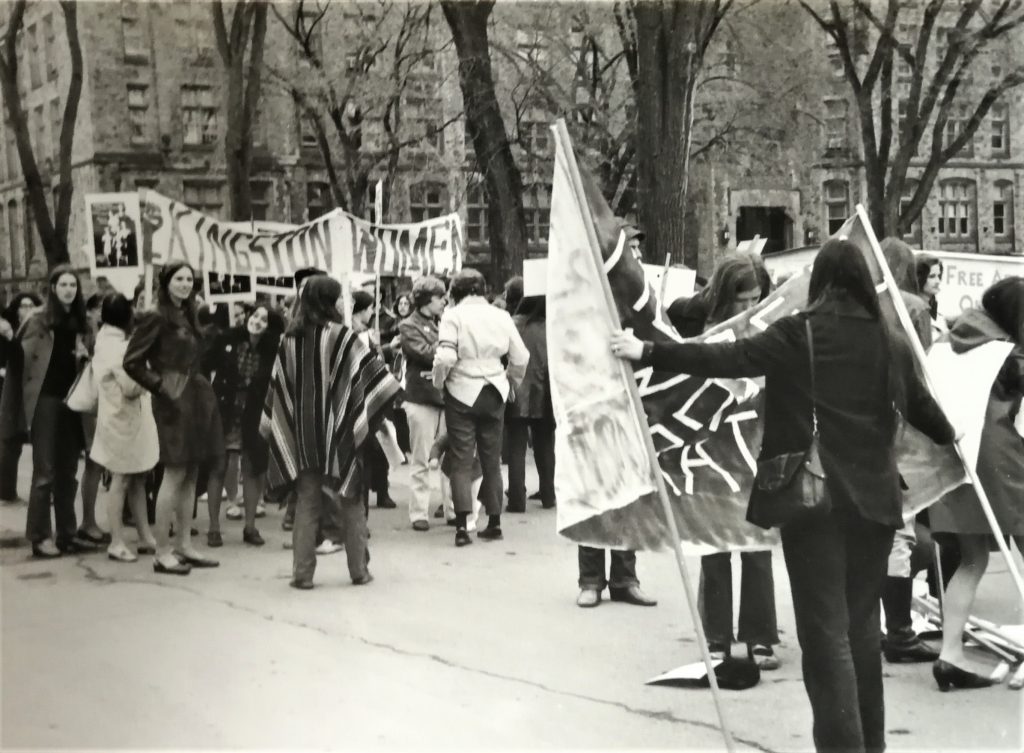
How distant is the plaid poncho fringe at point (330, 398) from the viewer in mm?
6949

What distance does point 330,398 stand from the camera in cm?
697

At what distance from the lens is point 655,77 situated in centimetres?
915

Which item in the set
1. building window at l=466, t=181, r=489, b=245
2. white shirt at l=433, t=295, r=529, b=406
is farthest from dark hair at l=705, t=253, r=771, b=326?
building window at l=466, t=181, r=489, b=245

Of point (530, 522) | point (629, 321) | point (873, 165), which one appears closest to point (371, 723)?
point (629, 321)

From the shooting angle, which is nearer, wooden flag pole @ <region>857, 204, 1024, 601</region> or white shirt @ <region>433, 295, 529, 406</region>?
wooden flag pole @ <region>857, 204, 1024, 601</region>

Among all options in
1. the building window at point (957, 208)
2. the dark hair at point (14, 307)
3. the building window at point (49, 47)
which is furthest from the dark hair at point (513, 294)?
the building window at point (49, 47)

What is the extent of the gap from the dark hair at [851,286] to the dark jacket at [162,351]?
384 centimetres

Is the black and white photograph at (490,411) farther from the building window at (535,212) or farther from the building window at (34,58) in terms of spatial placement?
the building window at (535,212)

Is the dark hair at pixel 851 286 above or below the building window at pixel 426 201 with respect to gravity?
below

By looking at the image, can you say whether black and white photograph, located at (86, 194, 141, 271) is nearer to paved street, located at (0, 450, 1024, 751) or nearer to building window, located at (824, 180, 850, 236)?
paved street, located at (0, 450, 1024, 751)

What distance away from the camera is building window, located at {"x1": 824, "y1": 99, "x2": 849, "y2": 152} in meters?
9.70

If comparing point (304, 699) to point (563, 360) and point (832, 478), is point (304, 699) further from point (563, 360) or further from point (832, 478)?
point (832, 478)

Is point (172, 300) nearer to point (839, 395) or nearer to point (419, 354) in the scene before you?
point (419, 354)

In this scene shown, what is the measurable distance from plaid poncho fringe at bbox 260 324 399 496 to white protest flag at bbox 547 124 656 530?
2517mm
